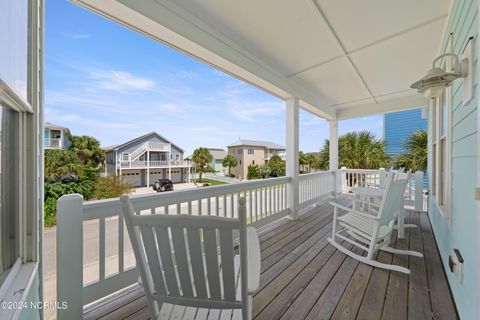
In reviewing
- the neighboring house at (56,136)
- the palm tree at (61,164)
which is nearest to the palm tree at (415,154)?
the palm tree at (61,164)

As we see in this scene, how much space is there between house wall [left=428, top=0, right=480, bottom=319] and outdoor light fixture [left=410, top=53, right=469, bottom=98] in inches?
4.9

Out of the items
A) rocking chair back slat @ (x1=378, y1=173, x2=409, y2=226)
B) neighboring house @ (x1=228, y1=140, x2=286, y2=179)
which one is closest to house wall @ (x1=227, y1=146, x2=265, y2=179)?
neighboring house @ (x1=228, y1=140, x2=286, y2=179)

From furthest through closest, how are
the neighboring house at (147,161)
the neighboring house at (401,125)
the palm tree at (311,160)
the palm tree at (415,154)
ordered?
the neighboring house at (401,125) → the palm tree at (311,160) → the palm tree at (415,154) → the neighboring house at (147,161)

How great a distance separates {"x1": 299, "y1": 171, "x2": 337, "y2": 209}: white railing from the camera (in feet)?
13.5

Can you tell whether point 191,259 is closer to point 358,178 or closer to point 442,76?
point 442,76

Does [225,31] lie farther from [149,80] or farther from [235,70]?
[149,80]

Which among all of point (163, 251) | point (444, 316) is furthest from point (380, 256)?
point (163, 251)

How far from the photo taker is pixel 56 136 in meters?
1.76

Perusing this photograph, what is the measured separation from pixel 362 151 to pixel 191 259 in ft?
26.2

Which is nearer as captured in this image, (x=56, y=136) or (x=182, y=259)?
(x=182, y=259)

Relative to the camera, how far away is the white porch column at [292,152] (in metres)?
3.51

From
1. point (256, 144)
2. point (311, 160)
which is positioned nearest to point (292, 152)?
point (311, 160)

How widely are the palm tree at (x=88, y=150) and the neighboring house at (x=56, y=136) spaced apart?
167mm

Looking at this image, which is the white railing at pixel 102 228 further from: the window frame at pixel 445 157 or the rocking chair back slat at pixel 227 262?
the window frame at pixel 445 157
